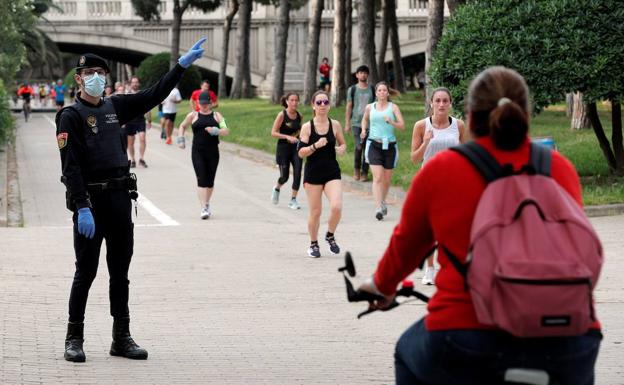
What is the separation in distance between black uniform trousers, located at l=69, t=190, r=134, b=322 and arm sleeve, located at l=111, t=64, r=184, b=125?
51cm

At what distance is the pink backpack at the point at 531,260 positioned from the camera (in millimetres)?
3574

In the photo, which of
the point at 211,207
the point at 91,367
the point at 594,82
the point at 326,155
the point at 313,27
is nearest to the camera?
the point at 91,367

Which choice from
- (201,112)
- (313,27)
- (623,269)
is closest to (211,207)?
(201,112)

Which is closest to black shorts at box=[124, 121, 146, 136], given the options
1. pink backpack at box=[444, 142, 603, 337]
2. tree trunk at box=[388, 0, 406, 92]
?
pink backpack at box=[444, 142, 603, 337]

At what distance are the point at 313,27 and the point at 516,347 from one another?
38.0 m

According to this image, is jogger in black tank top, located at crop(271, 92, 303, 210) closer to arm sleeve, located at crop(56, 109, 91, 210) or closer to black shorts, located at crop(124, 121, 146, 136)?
black shorts, located at crop(124, 121, 146, 136)

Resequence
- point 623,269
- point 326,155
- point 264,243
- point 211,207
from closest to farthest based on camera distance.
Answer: point 623,269, point 326,155, point 264,243, point 211,207

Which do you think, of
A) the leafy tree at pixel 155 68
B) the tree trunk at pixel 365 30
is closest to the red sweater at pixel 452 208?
the tree trunk at pixel 365 30

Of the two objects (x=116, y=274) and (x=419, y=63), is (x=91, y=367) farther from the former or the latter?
(x=419, y=63)

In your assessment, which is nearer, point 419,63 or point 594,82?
point 594,82

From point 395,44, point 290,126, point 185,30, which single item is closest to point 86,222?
point 290,126

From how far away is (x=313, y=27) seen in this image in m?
41.3

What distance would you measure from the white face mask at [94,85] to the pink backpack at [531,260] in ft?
14.6

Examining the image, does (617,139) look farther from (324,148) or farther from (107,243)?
(107,243)
